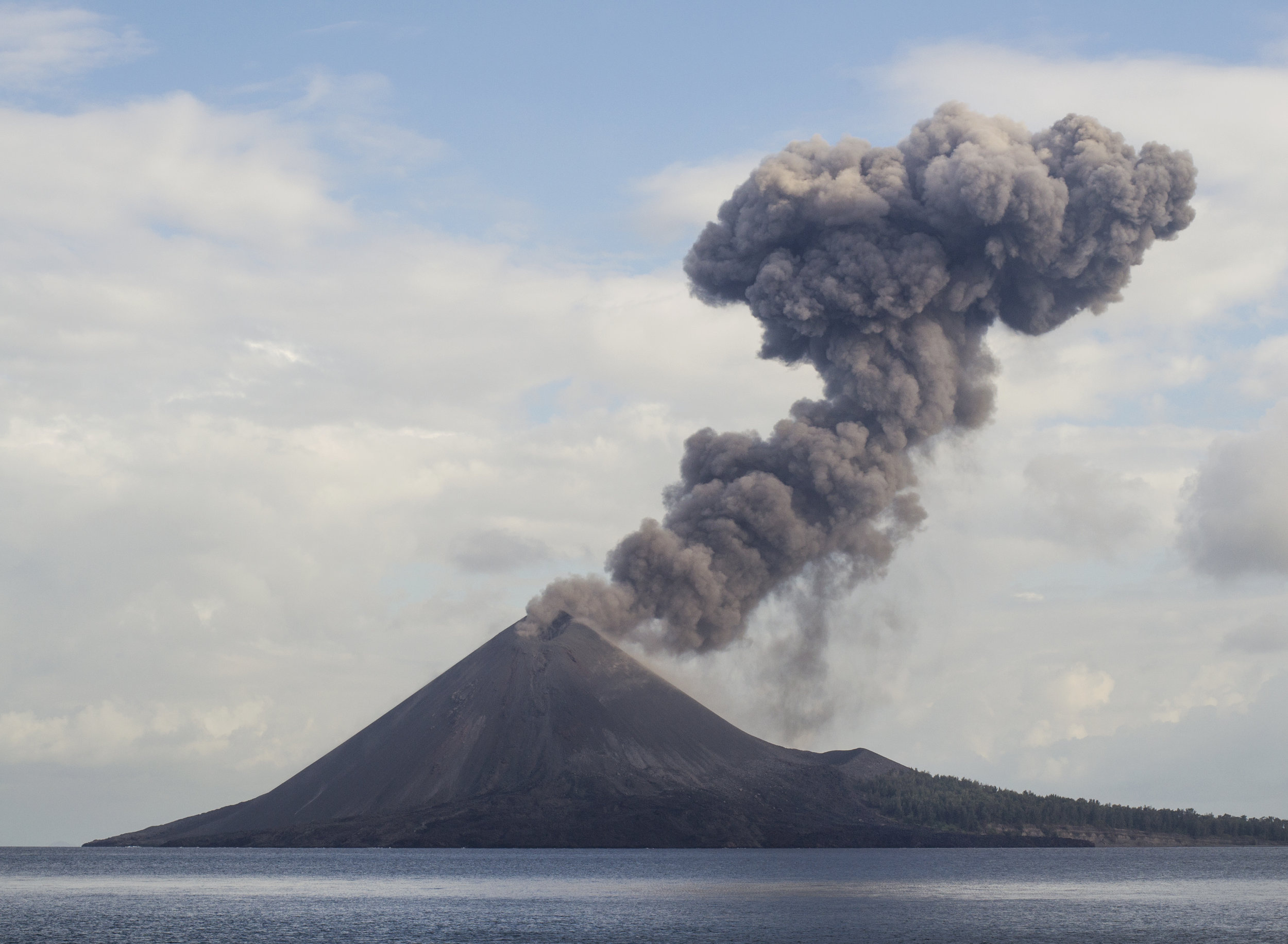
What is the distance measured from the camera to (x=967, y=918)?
73.4 meters

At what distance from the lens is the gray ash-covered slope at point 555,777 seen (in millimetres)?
150250

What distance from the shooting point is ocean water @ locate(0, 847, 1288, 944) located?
65.4 meters

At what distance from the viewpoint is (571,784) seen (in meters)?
156

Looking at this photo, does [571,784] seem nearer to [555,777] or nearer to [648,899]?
[555,777]

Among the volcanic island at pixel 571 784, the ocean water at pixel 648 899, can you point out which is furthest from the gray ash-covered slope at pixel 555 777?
the ocean water at pixel 648 899

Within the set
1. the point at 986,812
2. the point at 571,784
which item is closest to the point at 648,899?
the point at 571,784

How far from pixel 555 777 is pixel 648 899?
240 feet

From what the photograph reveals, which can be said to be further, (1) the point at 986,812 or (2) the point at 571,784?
(1) the point at 986,812

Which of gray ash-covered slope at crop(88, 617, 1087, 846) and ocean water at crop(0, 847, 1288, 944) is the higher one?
gray ash-covered slope at crop(88, 617, 1087, 846)

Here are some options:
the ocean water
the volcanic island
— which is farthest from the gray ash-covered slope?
the ocean water

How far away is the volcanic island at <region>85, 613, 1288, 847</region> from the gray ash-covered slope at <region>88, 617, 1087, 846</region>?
0.23 meters

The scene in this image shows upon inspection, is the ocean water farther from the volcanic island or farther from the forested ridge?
the forested ridge

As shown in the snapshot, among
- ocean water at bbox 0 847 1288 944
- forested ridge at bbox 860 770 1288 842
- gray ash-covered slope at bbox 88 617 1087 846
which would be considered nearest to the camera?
ocean water at bbox 0 847 1288 944

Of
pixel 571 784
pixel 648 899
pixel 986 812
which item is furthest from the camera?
pixel 986 812
